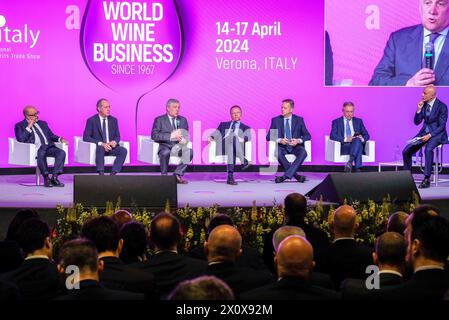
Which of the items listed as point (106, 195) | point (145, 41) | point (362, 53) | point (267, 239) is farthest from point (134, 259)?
point (362, 53)

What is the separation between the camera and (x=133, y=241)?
11.5 feet

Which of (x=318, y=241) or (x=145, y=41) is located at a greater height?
(x=145, y=41)

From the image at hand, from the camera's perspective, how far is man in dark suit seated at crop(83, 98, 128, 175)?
9.16 m

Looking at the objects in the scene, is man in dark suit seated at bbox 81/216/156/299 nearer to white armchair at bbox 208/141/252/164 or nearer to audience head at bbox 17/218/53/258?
audience head at bbox 17/218/53/258

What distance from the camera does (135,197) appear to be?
6062 mm

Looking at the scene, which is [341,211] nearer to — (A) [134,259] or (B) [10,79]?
(A) [134,259]

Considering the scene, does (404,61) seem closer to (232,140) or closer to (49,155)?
(232,140)

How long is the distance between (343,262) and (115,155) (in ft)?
20.4

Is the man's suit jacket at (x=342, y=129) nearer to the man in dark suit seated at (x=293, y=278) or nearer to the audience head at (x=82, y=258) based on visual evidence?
the man in dark suit seated at (x=293, y=278)

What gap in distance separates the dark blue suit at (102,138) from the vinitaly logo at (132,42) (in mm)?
1483

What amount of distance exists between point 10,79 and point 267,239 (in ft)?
24.1

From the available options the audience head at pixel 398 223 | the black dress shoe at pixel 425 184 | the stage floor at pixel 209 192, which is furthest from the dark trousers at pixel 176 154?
the audience head at pixel 398 223

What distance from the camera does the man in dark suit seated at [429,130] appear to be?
8.91 metres

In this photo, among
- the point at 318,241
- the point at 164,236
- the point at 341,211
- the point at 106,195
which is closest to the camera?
the point at 164,236
